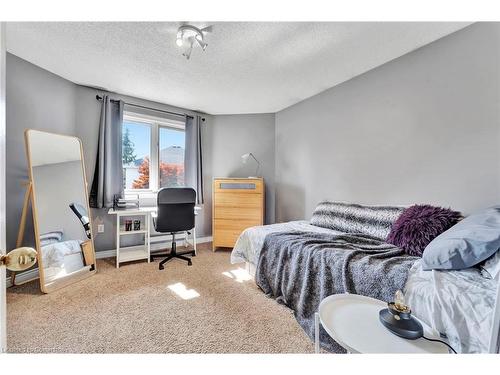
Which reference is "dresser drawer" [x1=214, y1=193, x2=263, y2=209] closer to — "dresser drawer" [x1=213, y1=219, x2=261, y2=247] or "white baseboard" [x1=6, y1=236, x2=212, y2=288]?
"dresser drawer" [x1=213, y1=219, x2=261, y2=247]

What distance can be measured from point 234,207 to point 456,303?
2.51 metres

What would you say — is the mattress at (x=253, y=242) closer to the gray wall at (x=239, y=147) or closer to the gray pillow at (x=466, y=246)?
the gray pillow at (x=466, y=246)

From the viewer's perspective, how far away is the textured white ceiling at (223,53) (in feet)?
5.19

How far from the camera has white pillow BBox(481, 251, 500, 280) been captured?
951mm

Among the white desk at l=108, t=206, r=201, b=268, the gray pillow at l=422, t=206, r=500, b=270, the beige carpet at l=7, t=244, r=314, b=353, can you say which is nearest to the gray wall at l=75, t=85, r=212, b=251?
the white desk at l=108, t=206, r=201, b=268

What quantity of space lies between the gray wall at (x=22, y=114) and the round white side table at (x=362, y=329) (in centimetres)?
294

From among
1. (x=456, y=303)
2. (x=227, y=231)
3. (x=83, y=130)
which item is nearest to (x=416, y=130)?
(x=456, y=303)

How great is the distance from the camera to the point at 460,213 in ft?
5.01

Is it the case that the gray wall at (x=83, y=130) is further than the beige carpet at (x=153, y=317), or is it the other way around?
the gray wall at (x=83, y=130)

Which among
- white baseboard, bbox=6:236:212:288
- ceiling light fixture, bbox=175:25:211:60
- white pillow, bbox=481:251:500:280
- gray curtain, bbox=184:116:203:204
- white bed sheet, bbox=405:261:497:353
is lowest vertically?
white baseboard, bbox=6:236:212:288

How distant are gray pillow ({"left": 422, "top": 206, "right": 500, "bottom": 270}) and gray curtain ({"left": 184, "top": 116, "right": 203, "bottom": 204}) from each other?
2989 mm

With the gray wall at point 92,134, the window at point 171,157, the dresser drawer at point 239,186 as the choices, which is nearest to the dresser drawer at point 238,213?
the dresser drawer at point 239,186

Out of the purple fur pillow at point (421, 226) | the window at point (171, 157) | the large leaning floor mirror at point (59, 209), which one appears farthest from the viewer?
the window at point (171, 157)

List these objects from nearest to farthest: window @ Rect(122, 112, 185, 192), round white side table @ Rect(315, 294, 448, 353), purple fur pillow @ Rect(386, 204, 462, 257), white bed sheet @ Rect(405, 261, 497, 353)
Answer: round white side table @ Rect(315, 294, 448, 353)
white bed sheet @ Rect(405, 261, 497, 353)
purple fur pillow @ Rect(386, 204, 462, 257)
window @ Rect(122, 112, 185, 192)
